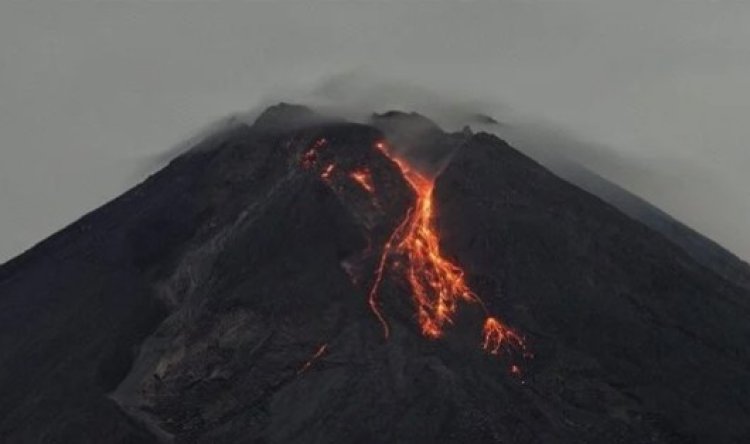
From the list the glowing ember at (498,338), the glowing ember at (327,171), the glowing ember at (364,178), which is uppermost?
the glowing ember at (327,171)

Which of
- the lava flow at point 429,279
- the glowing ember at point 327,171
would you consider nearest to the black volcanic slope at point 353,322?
the glowing ember at point 327,171

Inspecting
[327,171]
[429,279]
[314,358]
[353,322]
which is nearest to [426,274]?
[429,279]

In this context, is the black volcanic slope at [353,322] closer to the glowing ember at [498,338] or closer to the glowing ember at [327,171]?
the glowing ember at [327,171]

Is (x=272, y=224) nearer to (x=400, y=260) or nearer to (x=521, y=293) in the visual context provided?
(x=400, y=260)

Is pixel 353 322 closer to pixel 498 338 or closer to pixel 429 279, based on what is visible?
pixel 429 279

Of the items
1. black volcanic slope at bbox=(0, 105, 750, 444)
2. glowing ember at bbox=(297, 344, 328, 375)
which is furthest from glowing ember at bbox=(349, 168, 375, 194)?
glowing ember at bbox=(297, 344, 328, 375)

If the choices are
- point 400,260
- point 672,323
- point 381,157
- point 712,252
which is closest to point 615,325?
point 672,323
